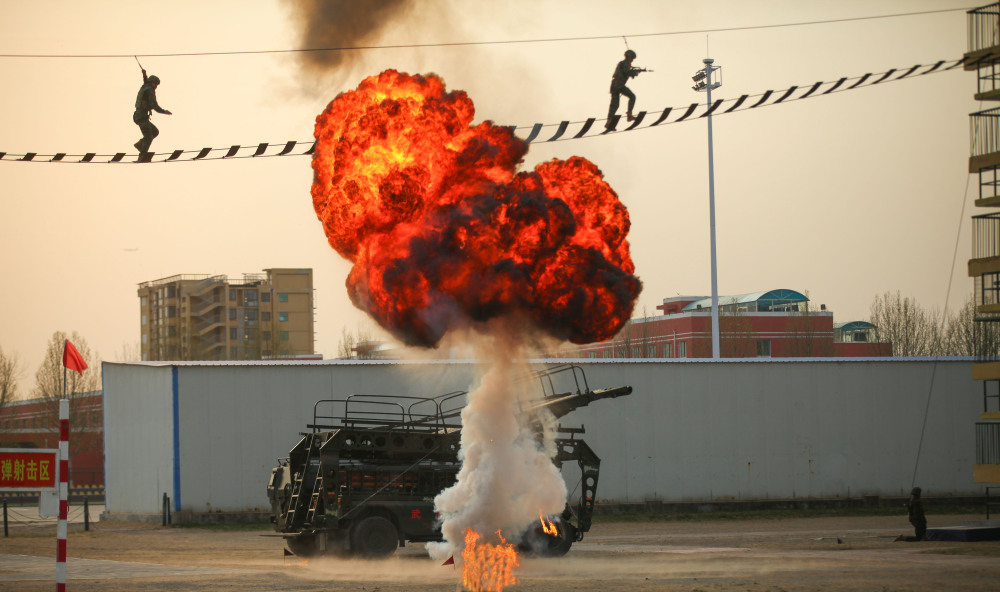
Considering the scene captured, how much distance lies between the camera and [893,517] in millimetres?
40969

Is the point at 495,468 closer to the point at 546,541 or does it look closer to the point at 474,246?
the point at 546,541

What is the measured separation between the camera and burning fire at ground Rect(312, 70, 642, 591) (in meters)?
21.9

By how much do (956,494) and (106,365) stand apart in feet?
111

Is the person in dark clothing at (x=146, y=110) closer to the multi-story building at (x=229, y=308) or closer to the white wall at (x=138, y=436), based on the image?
the white wall at (x=138, y=436)

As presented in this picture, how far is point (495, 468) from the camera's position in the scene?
22938mm

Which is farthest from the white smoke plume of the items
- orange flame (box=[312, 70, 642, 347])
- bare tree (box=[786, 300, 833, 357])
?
Result: bare tree (box=[786, 300, 833, 357])

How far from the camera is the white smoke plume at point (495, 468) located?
901 inches

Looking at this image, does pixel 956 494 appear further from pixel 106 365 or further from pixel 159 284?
pixel 159 284

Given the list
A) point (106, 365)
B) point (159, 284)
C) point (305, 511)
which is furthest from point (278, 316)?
point (305, 511)

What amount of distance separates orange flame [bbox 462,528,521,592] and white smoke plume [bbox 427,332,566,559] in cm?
17

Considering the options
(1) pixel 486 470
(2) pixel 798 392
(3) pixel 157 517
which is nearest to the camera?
(1) pixel 486 470

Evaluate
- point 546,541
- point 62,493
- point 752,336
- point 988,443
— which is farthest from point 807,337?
point 62,493

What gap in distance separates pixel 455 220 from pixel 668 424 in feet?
76.4

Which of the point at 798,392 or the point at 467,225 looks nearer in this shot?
the point at 467,225
